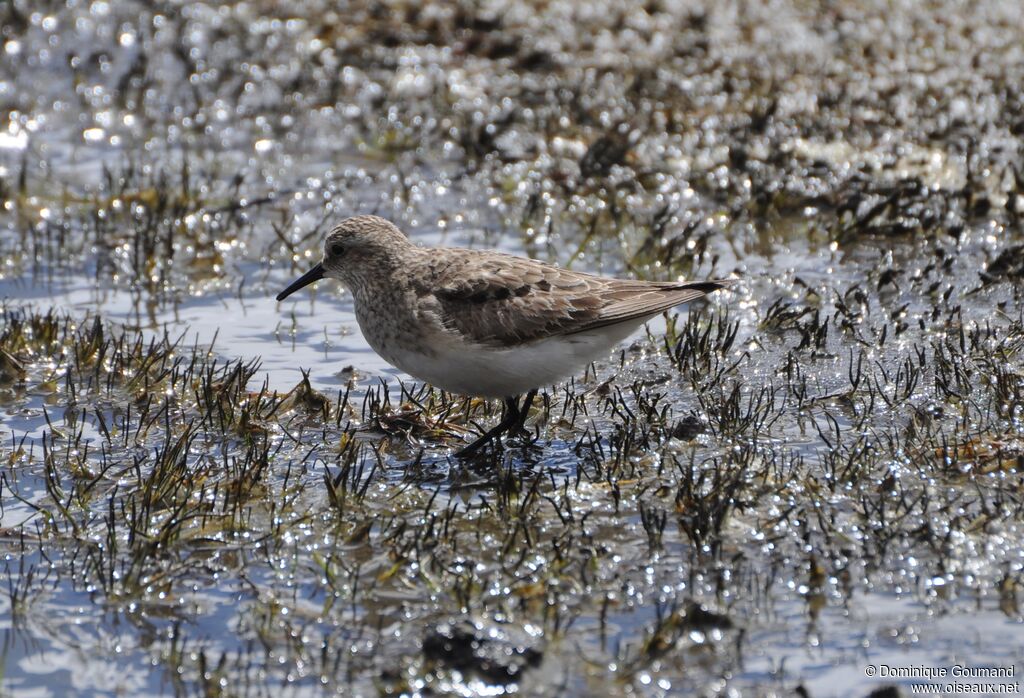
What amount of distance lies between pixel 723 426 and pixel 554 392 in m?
1.39

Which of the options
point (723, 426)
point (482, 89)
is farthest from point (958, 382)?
point (482, 89)

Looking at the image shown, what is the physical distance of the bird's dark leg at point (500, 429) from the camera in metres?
7.51

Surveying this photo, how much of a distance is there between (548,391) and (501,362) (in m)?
1.35

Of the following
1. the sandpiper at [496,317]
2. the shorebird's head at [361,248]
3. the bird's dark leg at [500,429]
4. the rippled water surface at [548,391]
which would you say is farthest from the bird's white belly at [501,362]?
the shorebird's head at [361,248]

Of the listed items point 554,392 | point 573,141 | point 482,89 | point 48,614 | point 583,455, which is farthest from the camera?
point 482,89

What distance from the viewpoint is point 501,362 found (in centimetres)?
725

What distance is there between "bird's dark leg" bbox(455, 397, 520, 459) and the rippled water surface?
117mm

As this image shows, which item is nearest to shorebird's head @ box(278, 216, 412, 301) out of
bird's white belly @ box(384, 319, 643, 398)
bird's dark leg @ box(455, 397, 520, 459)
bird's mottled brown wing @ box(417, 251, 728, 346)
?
bird's mottled brown wing @ box(417, 251, 728, 346)

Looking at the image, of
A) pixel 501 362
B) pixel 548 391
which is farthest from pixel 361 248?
pixel 548 391

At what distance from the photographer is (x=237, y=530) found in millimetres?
6465

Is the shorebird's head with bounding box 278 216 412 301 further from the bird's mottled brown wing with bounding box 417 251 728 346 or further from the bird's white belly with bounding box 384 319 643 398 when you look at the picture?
the bird's white belly with bounding box 384 319 643 398

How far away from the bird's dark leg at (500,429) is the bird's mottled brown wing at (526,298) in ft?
1.69

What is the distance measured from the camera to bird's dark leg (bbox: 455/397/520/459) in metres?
7.51

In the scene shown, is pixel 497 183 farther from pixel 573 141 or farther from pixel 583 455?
pixel 583 455
